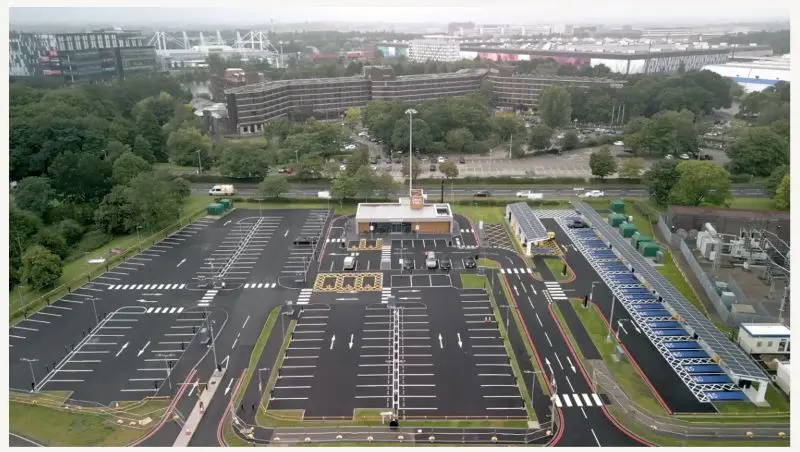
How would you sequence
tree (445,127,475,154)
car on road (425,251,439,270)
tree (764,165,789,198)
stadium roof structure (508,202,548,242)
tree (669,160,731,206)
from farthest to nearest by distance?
tree (445,127,475,154) < tree (764,165,789,198) < tree (669,160,731,206) < stadium roof structure (508,202,548,242) < car on road (425,251,439,270)

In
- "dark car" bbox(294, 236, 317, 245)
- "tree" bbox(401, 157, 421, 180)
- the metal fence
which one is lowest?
the metal fence

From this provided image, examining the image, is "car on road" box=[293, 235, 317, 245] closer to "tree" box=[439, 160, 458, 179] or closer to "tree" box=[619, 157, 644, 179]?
"tree" box=[439, 160, 458, 179]

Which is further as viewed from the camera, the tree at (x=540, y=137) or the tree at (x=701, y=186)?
the tree at (x=540, y=137)

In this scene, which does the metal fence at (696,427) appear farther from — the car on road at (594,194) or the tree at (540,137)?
the tree at (540,137)

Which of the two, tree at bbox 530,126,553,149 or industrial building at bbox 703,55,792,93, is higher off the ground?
industrial building at bbox 703,55,792,93

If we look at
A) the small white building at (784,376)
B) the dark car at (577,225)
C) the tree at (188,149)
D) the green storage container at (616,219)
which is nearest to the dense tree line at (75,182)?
the tree at (188,149)

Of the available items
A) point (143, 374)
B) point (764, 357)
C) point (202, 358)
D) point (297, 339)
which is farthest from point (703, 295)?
point (143, 374)

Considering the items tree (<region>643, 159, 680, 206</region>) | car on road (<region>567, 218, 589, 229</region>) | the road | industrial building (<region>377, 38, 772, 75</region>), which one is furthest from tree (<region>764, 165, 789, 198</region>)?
industrial building (<region>377, 38, 772, 75</region>)

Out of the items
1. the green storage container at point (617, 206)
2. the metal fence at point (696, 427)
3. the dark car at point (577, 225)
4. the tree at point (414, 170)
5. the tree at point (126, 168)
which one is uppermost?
the tree at point (126, 168)
